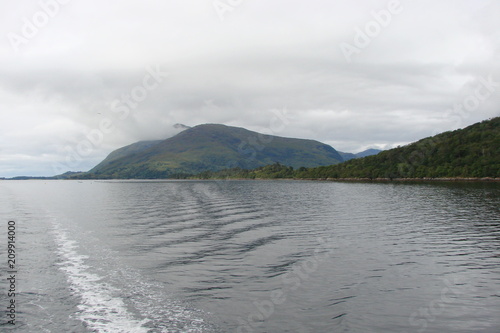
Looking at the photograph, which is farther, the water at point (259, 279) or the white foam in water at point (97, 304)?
the water at point (259, 279)

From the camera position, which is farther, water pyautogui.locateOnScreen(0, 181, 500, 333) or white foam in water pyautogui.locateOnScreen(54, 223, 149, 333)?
water pyautogui.locateOnScreen(0, 181, 500, 333)

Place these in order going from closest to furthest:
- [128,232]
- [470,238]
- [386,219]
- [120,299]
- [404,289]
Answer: [120,299]
[404,289]
[470,238]
[128,232]
[386,219]

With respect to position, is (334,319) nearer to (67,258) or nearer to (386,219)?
(67,258)

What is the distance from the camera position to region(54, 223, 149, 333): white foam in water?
1734 centimetres

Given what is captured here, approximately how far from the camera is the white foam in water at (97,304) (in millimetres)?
17344

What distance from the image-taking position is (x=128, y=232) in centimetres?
4525

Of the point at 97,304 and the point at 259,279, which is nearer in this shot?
the point at 97,304

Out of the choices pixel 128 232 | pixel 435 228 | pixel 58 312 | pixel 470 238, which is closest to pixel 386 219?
pixel 435 228

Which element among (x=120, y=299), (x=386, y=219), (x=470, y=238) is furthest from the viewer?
(x=386, y=219)

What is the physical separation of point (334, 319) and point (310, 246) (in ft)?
57.8

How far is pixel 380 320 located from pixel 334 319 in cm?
234

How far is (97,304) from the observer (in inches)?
792

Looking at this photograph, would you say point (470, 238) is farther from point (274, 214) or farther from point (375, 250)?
point (274, 214)

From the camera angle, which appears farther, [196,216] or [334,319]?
[196,216]
